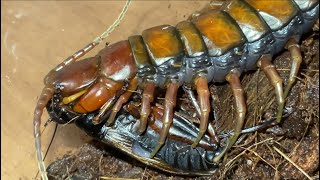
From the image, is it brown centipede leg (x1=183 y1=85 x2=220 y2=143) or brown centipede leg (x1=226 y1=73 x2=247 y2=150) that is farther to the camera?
brown centipede leg (x1=183 y1=85 x2=220 y2=143)

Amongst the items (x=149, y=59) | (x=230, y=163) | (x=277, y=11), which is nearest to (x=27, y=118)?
(x=149, y=59)

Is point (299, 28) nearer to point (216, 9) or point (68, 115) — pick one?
point (216, 9)

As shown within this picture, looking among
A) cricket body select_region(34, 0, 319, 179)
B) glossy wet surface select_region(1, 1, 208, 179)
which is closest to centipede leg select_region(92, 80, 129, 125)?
cricket body select_region(34, 0, 319, 179)

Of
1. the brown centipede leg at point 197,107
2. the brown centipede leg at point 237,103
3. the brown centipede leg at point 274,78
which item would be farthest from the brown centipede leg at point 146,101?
the brown centipede leg at point 274,78

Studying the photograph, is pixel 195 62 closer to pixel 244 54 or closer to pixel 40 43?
pixel 244 54

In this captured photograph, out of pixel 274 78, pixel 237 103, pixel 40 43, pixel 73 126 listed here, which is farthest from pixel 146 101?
pixel 40 43

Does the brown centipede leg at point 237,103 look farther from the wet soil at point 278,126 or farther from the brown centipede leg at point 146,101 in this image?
the brown centipede leg at point 146,101

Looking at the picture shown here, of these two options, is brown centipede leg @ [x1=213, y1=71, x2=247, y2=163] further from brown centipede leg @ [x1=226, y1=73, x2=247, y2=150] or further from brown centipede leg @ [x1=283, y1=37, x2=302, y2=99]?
brown centipede leg @ [x1=283, y1=37, x2=302, y2=99]
